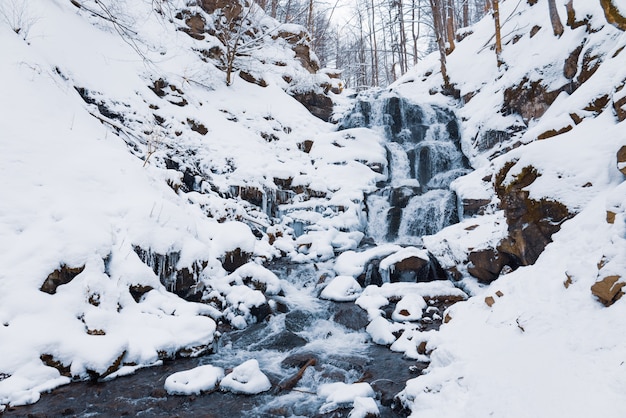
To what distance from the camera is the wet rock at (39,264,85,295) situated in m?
4.79

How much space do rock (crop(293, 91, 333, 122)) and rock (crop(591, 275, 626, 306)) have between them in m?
15.4

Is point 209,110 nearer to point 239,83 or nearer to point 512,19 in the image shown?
point 239,83

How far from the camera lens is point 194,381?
4.46 meters

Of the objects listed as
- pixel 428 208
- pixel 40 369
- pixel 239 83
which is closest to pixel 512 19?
pixel 428 208

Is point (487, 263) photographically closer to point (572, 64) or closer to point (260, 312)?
point (260, 312)

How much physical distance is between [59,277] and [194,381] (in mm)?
2358

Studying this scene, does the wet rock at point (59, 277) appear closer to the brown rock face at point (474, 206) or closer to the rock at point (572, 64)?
the brown rock face at point (474, 206)

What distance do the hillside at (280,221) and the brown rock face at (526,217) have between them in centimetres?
3

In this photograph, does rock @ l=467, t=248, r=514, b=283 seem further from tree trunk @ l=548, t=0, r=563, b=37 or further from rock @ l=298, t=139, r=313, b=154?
tree trunk @ l=548, t=0, r=563, b=37

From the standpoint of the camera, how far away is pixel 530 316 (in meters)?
3.73

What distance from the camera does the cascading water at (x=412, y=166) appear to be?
36.3ft

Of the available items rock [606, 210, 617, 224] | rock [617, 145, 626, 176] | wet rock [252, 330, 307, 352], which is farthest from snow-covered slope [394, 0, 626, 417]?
wet rock [252, 330, 307, 352]

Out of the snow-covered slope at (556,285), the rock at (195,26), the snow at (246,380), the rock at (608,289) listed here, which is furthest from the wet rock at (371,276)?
the rock at (195,26)

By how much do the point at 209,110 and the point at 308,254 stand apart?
719 centimetres
